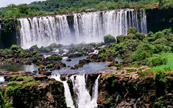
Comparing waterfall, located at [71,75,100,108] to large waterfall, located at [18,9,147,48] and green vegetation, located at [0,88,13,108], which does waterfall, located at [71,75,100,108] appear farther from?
large waterfall, located at [18,9,147,48]

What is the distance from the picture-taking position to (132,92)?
31078 millimetres

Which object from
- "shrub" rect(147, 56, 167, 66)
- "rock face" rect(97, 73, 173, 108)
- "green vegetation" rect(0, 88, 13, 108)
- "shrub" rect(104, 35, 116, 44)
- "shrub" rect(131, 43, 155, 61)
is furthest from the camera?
"shrub" rect(104, 35, 116, 44)

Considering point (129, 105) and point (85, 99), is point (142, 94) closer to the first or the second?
point (129, 105)

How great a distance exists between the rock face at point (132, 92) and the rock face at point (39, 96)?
354 centimetres

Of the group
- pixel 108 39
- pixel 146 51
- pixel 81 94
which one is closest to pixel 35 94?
pixel 81 94

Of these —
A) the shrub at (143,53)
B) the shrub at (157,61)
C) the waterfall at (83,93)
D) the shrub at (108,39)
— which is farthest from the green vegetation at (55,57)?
the shrub at (157,61)

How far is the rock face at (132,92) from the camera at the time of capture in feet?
99.4

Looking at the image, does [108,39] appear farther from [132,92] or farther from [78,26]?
[132,92]

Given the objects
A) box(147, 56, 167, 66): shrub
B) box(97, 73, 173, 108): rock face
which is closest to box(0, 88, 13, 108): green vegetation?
box(97, 73, 173, 108): rock face

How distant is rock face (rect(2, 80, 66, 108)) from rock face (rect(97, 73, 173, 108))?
3.54 metres

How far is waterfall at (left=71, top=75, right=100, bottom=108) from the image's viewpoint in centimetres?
3256

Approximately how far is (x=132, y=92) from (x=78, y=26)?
3226 centimetres

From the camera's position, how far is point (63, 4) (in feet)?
317

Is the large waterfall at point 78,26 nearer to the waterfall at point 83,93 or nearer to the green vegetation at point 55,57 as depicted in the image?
the green vegetation at point 55,57
